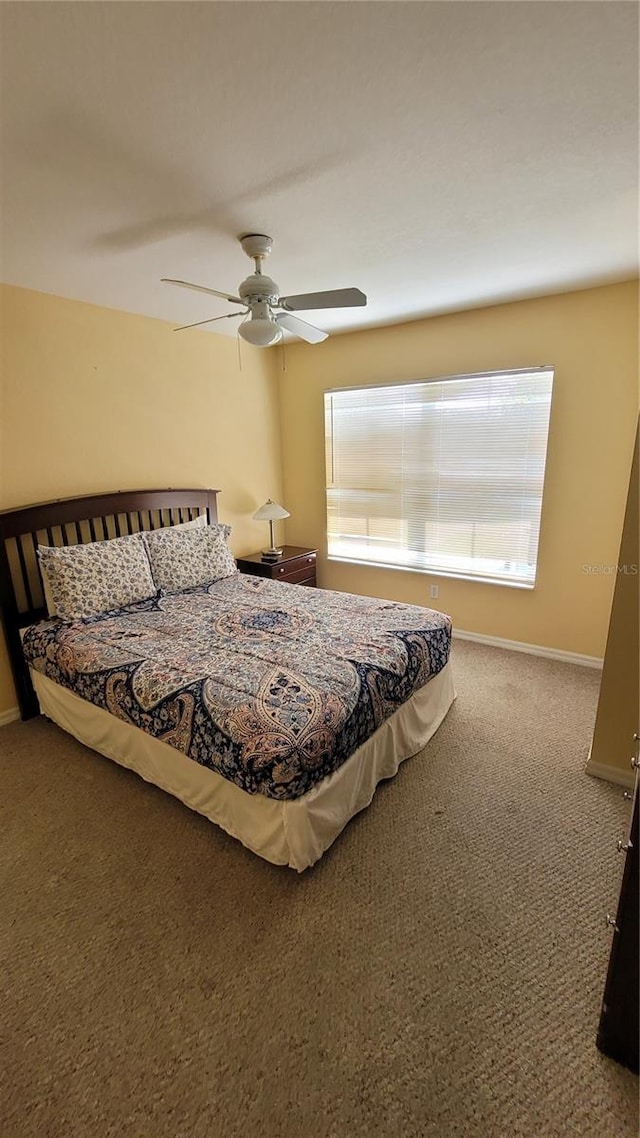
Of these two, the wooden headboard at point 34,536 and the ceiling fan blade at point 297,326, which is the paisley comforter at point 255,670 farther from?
the ceiling fan blade at point 297,326

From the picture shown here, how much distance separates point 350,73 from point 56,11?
2.26 feet

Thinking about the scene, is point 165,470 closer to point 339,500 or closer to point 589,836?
point 339,500

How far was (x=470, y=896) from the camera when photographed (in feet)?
5.43

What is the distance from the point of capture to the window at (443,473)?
10.9 ft

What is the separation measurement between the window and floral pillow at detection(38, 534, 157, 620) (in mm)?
2004

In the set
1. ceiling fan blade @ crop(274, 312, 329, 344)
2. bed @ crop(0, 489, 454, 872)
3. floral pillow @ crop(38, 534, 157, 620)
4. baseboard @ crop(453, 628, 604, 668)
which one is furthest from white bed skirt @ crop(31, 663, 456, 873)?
ceiling fan blade @ crop(274, 312, 329, 344)

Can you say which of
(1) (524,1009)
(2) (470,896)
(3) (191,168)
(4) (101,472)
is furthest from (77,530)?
(1) (524,1009)

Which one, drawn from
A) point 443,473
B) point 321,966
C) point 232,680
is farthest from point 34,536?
point 443,473

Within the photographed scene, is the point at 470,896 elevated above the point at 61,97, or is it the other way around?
the point at 61,97

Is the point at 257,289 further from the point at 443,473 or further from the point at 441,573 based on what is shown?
the point at 441,573

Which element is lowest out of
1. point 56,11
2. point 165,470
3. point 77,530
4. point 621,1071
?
point 621,1071

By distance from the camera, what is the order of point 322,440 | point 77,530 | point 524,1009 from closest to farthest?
point 524,1009, point 77,530, point 322,440

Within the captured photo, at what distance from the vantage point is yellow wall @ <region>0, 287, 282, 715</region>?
8.81 ft

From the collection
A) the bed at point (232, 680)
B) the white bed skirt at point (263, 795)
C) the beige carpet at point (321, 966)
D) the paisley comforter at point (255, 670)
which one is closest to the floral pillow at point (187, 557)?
the bed at point (232, 680)
